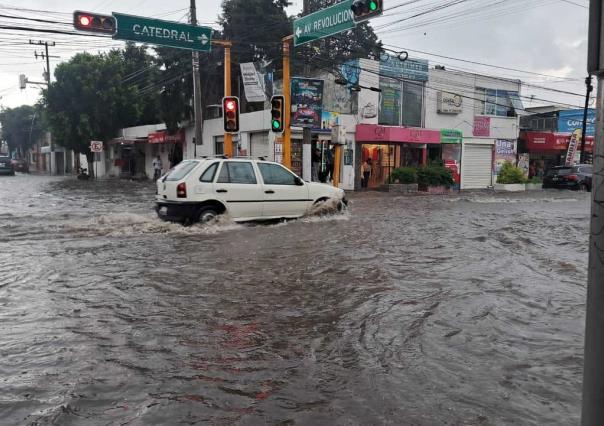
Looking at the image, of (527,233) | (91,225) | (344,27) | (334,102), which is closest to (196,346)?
(91,225)

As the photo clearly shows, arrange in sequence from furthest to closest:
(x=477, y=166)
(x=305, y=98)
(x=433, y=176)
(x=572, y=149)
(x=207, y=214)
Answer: (x=572, y=149) < (x=477, y=166) < (x=433, y=176) < (x=305, y=98) < (x=207, y=214)

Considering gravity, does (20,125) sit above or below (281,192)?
above

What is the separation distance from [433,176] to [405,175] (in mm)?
1443

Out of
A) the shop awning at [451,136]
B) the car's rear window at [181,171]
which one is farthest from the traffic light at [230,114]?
the shop awning at [451,136]

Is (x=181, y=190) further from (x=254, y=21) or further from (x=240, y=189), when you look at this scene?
(x=254, y=21)

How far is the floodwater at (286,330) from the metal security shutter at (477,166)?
19.9 m

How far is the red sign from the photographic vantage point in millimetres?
32188

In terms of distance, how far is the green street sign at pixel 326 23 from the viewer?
42.2 feet

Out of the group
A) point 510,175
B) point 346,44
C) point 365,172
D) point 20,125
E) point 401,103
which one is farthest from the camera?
point 20,125

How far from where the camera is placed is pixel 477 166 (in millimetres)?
30156

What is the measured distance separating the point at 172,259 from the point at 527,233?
7.84 metres

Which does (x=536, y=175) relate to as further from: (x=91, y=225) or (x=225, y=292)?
(x=225, y=292)

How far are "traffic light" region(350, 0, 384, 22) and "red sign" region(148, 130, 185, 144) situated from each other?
21.4 m

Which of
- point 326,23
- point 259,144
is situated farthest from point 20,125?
point 326,23
